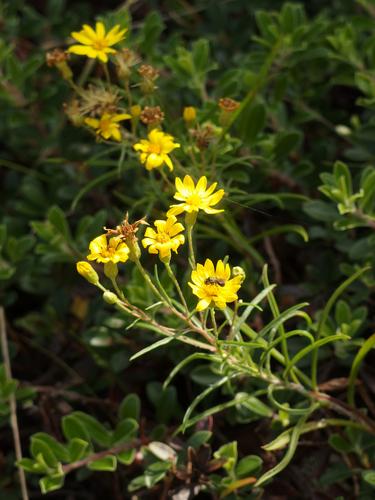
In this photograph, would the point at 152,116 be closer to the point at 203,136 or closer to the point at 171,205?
the point at 203,136

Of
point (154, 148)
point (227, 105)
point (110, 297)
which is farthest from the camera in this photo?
point (227, 105)

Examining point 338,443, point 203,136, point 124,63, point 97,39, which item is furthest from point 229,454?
point 97,39

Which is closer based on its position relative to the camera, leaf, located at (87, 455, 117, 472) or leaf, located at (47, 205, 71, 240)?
leaf, located at (87, 455, 117, 472)

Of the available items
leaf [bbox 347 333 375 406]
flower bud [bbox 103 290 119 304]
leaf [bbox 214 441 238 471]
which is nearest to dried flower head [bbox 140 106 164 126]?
flower bud [bbox 103 290 119 304]

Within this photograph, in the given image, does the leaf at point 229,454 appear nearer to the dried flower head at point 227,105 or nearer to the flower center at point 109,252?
the flower center at point 109,252

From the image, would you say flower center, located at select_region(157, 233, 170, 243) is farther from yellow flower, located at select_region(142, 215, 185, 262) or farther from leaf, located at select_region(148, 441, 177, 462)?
leaf, located at select_region(148, 441, 177, 462)

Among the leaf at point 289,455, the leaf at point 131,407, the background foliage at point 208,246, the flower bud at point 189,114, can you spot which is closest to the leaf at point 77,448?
the background foliage at point 208,246

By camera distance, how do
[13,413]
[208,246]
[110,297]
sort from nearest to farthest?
[110,297] < [13,413] < [208,246]
